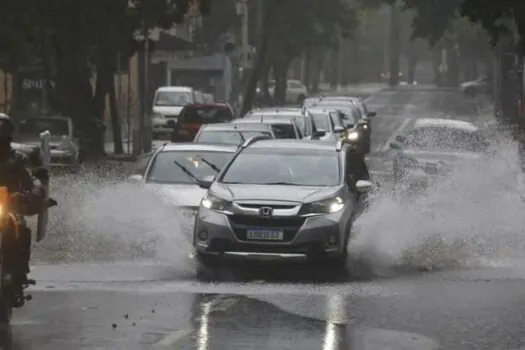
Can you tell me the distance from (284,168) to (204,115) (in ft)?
101

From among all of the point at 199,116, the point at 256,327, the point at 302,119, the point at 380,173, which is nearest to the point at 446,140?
the point at 380,173

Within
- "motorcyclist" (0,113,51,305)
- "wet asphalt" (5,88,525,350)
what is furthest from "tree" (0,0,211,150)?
"motorcyclist" (0,113,51,305)

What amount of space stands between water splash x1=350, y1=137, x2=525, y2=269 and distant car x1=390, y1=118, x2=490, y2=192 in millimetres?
976

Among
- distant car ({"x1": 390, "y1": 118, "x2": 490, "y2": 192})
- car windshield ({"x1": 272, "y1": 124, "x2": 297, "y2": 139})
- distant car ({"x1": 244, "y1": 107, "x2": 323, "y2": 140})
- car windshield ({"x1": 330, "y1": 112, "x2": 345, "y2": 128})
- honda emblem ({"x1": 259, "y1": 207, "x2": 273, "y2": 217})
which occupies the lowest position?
car windshield ({"x1": 330, "y1": 112, "x2": 345, "y2": 128})

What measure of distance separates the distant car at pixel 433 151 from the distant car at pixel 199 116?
623 inches

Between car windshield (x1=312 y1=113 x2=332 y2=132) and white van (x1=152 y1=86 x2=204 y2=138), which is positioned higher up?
car windshield (x1=312 y1=113 x2=332 y2=132)

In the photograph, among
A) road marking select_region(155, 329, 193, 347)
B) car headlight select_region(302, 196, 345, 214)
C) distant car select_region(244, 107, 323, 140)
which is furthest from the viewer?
distant car select_region(244, 107, 323, 140)

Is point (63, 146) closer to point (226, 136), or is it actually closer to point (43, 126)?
point (43, 126)

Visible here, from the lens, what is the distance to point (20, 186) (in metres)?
12.2

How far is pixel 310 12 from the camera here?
75188 mm

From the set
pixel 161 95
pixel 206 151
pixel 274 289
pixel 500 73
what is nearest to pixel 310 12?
pixel 500 73

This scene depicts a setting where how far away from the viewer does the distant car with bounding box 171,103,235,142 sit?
47.6 metres

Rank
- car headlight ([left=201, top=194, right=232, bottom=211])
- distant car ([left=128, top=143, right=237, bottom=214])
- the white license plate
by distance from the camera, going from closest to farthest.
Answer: the white license plate < car headlight ([left=201, top=194, right=232, bottom=211]) < distant car ([left=128, top=143, right=237, bottom=214])

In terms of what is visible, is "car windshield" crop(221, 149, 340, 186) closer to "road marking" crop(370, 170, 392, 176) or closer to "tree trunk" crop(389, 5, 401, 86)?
"road marking" crop(370, 170, 392, 176)
